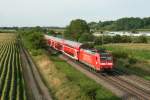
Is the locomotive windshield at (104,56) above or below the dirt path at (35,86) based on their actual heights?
above

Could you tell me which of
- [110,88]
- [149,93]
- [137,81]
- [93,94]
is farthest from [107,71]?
[93,94]

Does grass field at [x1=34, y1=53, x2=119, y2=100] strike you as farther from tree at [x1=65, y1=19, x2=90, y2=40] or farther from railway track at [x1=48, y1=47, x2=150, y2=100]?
tree at [x1=65, y1=19, x2=90, y2=40]

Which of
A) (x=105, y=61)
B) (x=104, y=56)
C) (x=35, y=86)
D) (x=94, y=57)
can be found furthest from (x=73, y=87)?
(x=94, y=57)

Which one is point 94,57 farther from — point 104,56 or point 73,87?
point 73,87

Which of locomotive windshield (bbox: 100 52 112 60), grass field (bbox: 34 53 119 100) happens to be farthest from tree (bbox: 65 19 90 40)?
locomotive windshield (bbox: 100 52 112 60)

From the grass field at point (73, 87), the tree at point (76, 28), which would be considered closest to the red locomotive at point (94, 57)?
the grass field at point (73, 87)

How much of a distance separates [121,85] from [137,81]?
3198 millimetres

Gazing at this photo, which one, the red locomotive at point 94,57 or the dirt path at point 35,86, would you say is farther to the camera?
the red locomotive at point 94,57

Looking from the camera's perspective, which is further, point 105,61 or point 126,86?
point 105,61

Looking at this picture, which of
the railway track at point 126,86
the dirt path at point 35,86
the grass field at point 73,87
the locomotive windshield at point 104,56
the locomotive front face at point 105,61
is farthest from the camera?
the locomotive windshield at point 104,56

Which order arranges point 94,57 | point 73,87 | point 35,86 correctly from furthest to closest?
point 94,57, point 35,86, point 73,87

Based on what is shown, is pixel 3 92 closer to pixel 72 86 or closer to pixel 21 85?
pixel 21 85

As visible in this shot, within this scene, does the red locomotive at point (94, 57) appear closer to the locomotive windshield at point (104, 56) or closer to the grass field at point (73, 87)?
the locomotive windshield at point (104, 56)

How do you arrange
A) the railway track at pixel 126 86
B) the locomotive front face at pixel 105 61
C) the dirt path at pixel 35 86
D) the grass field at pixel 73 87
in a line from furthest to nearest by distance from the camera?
the locomotive front face at pixel 105 61, the dirt path at pixel 35 86, the railway track at pixel 126 86, the grass field at pixel 73 87
